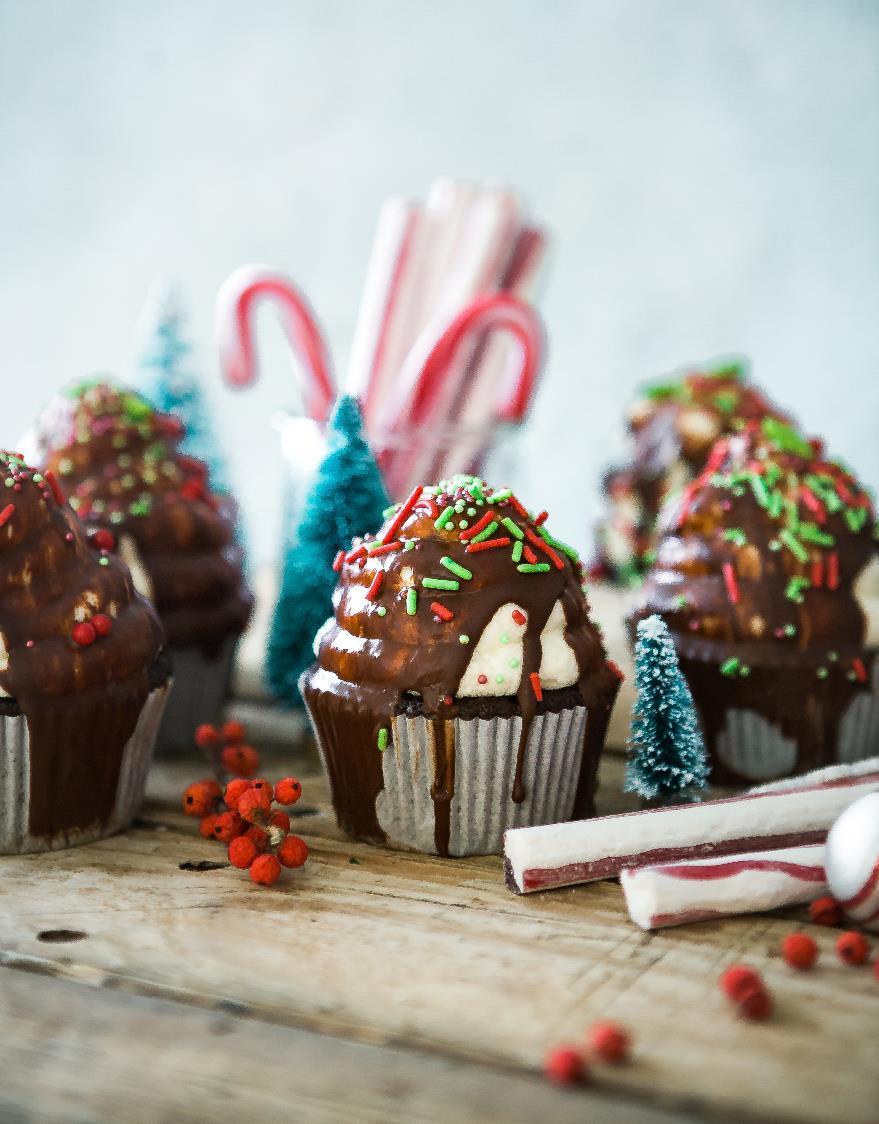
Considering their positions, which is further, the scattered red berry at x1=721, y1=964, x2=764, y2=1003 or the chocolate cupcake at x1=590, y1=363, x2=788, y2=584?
the chocolate cupcake at x1=590, y1=363, x2=788, y2=584

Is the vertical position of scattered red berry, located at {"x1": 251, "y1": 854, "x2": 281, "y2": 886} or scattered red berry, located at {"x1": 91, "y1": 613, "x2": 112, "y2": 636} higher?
scattered red berry, located at {"x1": 91, "y1": 613, "x2": 112, "y2": 636}

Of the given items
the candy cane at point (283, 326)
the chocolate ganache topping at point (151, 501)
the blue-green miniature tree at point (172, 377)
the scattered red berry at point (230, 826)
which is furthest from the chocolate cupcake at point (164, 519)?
the blue-green miniature tree at point (172, 377)

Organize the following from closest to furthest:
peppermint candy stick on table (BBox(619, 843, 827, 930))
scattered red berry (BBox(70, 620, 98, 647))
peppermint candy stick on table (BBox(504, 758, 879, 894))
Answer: peppermint candy stick on table (BBox(619, 843, 827, 930)) < peppermint candy stick on table (BBox(504, 758, 879, 894)) < scattered red berry (BBox(70, 620, 98, 647))

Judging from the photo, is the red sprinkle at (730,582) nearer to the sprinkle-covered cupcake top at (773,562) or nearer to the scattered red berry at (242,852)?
the sprinkle-covered cupcake top at (773,562)

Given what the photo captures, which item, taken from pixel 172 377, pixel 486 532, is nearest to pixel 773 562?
pixel 486 532

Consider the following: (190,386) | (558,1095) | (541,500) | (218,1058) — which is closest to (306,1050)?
(218,1058)

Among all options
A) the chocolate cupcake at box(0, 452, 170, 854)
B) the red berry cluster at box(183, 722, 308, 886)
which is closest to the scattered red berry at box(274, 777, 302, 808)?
the red berry cluster at box(183, 722, 308, 886)

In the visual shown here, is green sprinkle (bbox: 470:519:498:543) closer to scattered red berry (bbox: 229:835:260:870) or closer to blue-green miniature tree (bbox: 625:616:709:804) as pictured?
blue-green miniature tree (bbox: 625:616:709:804)
